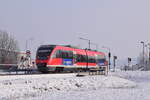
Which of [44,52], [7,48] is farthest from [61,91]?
[7,48]

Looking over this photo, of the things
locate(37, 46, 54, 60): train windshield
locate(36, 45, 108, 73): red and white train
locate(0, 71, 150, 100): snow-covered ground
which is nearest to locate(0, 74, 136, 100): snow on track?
locate(0, 71, 150, 100): snow-covered ground

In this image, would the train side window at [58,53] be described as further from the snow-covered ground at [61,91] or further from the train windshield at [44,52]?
the snow-covered ground at [61,91]

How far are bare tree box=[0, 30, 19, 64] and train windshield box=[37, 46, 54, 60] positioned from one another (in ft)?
136

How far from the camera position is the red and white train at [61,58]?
137 feet

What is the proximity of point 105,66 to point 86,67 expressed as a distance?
42.6 ft

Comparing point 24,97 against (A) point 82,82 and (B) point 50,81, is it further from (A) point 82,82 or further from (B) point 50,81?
(A) point 82,82

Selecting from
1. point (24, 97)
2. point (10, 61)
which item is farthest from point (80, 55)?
point (10, 61)

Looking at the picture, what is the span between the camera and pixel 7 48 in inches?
3524

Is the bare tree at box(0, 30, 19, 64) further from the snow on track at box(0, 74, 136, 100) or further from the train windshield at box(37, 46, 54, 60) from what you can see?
the snow on track at box(0, 74, 136, 100)

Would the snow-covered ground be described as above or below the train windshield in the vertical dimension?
below

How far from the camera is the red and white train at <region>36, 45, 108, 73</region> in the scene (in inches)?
1644

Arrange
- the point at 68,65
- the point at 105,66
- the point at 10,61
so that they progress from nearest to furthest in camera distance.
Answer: the point at 68,65, the point at 105,66, the point at 10,61

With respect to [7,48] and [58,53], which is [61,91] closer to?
[58,53]

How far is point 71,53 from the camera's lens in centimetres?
4712
